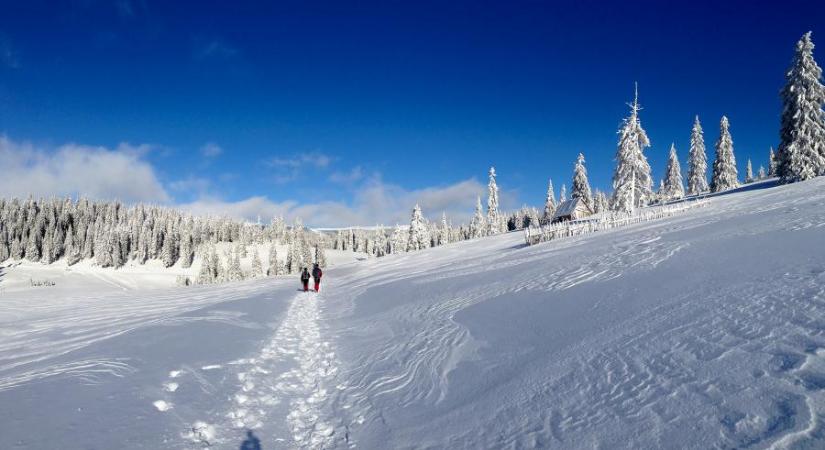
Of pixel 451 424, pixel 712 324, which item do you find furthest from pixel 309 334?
pixel 712 324

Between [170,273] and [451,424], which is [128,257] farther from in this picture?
[451,424]

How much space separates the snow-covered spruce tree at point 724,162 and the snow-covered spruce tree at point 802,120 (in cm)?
2555

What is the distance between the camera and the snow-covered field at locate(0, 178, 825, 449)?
13.0ft

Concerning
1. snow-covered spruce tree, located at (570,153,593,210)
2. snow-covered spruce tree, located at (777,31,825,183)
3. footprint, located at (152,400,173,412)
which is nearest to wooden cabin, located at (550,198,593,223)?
snow-covered spruce tree, located at (570,153,593,210)

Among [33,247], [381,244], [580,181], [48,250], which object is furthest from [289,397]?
[33,247]

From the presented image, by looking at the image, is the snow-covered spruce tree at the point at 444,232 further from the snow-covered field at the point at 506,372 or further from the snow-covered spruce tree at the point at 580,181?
the snow-covered field at the point at 506,372

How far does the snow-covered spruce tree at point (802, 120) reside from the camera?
3388 centimetres

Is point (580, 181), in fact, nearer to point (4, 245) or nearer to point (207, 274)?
point (207, 274)

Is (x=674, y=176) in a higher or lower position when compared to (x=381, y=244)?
higher

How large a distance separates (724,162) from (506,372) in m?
70.9

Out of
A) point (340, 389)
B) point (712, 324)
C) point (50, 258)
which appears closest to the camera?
point (712, 324)

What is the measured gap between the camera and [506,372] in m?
6.13

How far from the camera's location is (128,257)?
10794 centimetres

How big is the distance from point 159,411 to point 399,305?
29.9 feet
